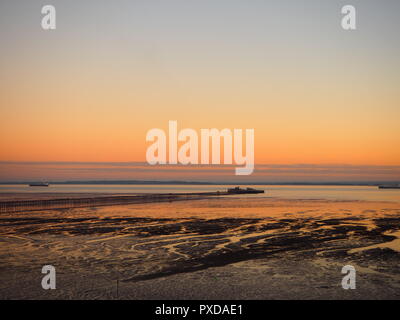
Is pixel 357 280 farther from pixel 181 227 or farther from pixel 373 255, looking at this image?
pixel 181 227

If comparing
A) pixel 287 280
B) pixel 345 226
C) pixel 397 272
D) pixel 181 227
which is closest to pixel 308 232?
pixel 345 226

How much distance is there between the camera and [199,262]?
18797 millimetres

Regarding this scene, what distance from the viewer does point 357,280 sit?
Answer: 1548cm

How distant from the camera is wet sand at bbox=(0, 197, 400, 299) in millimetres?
14031

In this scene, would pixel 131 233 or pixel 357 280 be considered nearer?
pixel 357 280

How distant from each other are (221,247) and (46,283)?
10.9m

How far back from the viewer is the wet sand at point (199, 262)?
14031 millimetres

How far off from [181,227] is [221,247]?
34.9 ft
